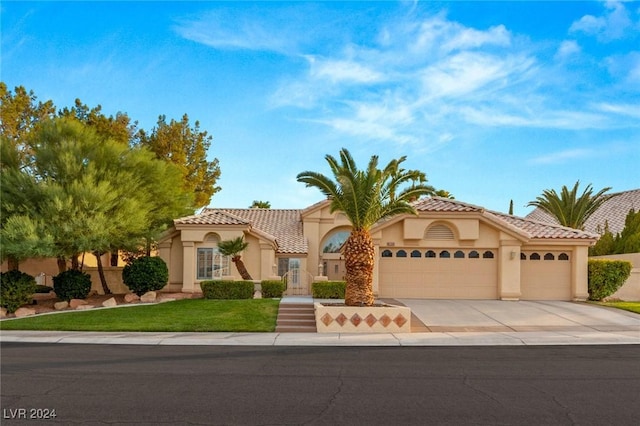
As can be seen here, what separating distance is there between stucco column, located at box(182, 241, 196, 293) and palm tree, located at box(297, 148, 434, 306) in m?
9.86

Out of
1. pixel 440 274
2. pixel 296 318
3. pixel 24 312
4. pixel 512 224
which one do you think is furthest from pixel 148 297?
pixel 512 224

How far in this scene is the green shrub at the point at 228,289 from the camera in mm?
24500

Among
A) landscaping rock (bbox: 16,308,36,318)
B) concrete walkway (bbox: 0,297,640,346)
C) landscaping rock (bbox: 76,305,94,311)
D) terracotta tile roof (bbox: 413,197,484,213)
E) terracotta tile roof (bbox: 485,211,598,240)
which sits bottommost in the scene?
landscaping rock (bbox: 16,308,36,318)

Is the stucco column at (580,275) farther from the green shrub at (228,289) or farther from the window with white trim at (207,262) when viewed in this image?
the window with white trim at (207,262)

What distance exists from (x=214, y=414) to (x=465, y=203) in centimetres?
2134

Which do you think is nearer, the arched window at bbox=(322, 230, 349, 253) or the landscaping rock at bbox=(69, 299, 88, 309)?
the landscaping rock at bbox=(69, 299, 88, 309)

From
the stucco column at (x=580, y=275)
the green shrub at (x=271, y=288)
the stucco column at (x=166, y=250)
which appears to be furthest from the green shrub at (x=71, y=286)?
the stucco column at (x=580, y=275)

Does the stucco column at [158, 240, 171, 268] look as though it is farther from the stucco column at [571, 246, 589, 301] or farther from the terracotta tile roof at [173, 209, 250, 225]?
the stucco column at [571, 246, 589, 301]

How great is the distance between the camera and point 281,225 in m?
36.0

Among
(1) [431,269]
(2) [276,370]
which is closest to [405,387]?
(2) [276,370]

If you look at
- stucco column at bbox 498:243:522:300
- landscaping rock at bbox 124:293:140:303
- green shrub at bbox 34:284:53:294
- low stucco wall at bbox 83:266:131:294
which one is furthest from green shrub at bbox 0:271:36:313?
stucco column at bbox 498:243:522:300

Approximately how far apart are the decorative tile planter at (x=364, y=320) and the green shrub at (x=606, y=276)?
13.0 m

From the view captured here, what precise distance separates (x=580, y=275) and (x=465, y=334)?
11.8 m

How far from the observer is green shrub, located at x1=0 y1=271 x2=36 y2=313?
912 inches
